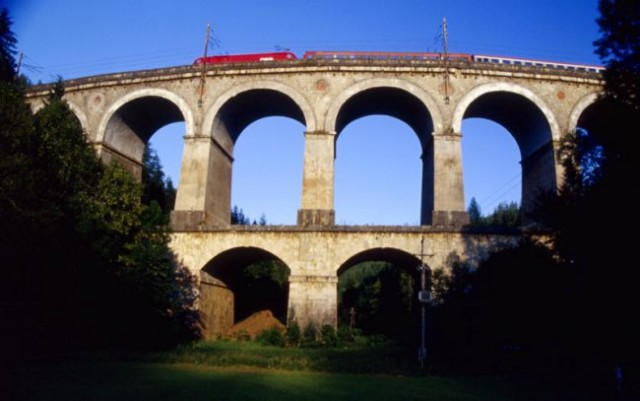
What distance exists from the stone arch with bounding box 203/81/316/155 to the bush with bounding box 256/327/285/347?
9345 millimetres

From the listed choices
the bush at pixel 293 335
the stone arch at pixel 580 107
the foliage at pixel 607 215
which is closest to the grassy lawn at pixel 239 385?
the foliage at pixel 607 215

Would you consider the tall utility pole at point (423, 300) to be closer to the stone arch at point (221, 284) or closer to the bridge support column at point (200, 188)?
the stone arch at point (221, 284)

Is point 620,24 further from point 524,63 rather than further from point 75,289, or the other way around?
point 75,289

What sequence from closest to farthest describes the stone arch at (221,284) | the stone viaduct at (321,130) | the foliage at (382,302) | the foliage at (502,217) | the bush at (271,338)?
the stone viaduct at (321,130), the bush at (271,338), the stone arch at (221,284), the foliage at (382,302), the foliage at (502,217)

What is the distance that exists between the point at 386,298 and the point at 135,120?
2103 centimetres

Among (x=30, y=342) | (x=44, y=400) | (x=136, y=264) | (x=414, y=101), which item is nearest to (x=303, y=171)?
(x=414, y=101)

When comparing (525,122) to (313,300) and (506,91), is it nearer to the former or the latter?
(506,91)

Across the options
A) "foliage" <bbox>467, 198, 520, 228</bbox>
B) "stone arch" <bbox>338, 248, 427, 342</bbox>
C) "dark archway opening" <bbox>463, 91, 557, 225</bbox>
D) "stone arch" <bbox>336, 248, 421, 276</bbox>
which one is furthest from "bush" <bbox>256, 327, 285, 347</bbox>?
"foliage" <bbox>467, 198, 520, 228</bbox>

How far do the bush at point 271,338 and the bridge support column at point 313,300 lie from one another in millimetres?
1143

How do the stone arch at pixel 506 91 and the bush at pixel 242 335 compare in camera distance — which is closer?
the stone arch at pixel 506 91

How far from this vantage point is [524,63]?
23.9 metres

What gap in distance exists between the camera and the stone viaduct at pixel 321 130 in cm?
2020

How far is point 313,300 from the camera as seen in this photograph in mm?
19969

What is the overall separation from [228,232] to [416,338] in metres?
9.41
